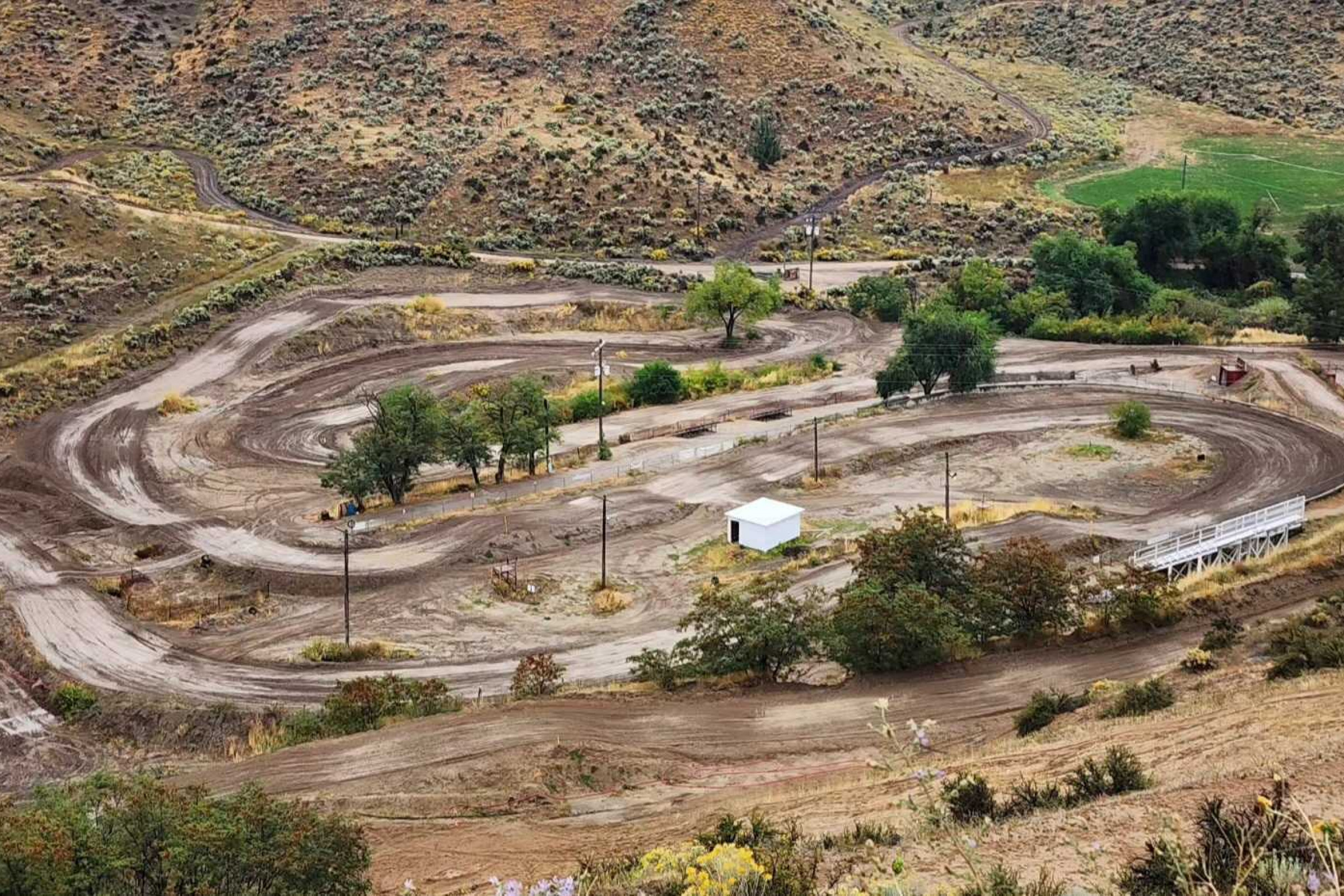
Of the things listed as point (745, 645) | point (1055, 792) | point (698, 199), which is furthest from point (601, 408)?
point (698, 199)

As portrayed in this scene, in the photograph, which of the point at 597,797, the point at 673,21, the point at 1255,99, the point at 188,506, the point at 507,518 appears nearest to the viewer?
the point at 597,797

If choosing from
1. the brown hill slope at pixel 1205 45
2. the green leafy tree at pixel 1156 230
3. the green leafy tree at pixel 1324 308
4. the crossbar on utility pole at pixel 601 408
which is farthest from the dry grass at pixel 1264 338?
the brown hill slope at pixel 1205 45

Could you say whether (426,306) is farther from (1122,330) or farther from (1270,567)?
(1270,567)

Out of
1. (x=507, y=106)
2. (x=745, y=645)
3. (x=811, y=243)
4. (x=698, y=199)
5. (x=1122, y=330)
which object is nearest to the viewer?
(x=745, y=645)

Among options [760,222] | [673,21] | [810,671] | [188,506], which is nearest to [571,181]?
[760,222]

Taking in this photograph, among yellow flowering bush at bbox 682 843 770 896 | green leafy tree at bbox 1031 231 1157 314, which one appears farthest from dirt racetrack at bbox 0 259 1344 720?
yellow flowering bush at bbox 682 843 770 896

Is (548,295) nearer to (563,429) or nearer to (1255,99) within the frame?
(563,429)
